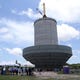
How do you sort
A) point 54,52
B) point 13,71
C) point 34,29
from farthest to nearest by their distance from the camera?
point 34,29 < point 54,52 < point 13,71

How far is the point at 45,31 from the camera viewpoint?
103500 millimetres

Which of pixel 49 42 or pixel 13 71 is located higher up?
pixel 49 42

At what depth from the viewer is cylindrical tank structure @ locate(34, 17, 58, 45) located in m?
102

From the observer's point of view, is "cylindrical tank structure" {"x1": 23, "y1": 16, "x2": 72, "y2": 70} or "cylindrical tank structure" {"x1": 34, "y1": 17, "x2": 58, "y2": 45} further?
"cylindrical tank structure" {"x1": 34, "y1": 17, "x2": 58, "y2": 45}

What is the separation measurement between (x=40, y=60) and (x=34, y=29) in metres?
19.5

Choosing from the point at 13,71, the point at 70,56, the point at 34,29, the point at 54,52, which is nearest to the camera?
the point at 13,71

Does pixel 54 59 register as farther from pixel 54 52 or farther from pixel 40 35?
pixel 40 35

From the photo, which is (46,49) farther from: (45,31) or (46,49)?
(45,31)

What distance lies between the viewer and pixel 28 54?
97.4m

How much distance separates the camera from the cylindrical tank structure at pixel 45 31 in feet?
334

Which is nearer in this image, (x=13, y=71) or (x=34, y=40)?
(x=13, y=71)

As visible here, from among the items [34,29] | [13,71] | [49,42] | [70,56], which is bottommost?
[13,71]

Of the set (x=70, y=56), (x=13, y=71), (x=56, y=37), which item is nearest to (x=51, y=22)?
(x=56, y=37)

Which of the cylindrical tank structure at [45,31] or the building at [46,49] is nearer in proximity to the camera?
the building at [46,49]
